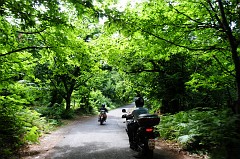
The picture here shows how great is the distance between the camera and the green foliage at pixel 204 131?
6.18 meters

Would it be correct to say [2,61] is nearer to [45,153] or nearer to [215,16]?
[45,153]

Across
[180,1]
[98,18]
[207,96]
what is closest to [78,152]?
[98,18]

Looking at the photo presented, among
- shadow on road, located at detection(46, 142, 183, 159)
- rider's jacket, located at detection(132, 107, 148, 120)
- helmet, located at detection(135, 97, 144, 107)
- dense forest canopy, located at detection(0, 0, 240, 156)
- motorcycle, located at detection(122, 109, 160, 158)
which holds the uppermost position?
dense forest canopy, located at detection(0, 0, 240, 156)

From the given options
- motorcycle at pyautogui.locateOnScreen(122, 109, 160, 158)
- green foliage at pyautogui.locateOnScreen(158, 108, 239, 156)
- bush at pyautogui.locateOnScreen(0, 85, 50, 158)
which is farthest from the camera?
bush at pyautogui.locateOnScreen(0, 85, 50, 158)

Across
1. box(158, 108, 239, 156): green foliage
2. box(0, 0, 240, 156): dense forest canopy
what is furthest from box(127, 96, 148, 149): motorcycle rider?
box(0, 0, 240, 156): dense forest canopy

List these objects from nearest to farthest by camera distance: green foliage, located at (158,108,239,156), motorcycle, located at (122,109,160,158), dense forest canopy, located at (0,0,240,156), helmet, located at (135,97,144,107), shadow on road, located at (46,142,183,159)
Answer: green foliage, located at (158,108,239,156), dense forest canopy, located at (0,0,240,156), motorcycle, located at (122,109,160,158), shadow on road, located at (46,142,183,159), helmet, located at (135,97,144,107)

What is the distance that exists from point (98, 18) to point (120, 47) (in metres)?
9.16

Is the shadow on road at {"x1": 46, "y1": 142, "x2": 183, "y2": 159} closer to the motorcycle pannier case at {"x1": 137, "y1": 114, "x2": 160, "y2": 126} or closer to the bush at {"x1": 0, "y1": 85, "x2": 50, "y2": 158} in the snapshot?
the motorcycle pannier case at {"x1": 137, "y1": 114, "x2": 160, "y2": 126}

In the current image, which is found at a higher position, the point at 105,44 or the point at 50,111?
the point at 105,44

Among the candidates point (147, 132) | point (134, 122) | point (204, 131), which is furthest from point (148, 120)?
point (204, 131)

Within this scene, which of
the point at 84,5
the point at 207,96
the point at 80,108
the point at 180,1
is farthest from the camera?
the point at 80,108

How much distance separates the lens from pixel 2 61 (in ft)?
28.9

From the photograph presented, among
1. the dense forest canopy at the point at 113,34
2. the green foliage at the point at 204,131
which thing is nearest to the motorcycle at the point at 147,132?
the green foliage at the point at 204,131

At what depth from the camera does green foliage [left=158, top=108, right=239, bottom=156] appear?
618cm
